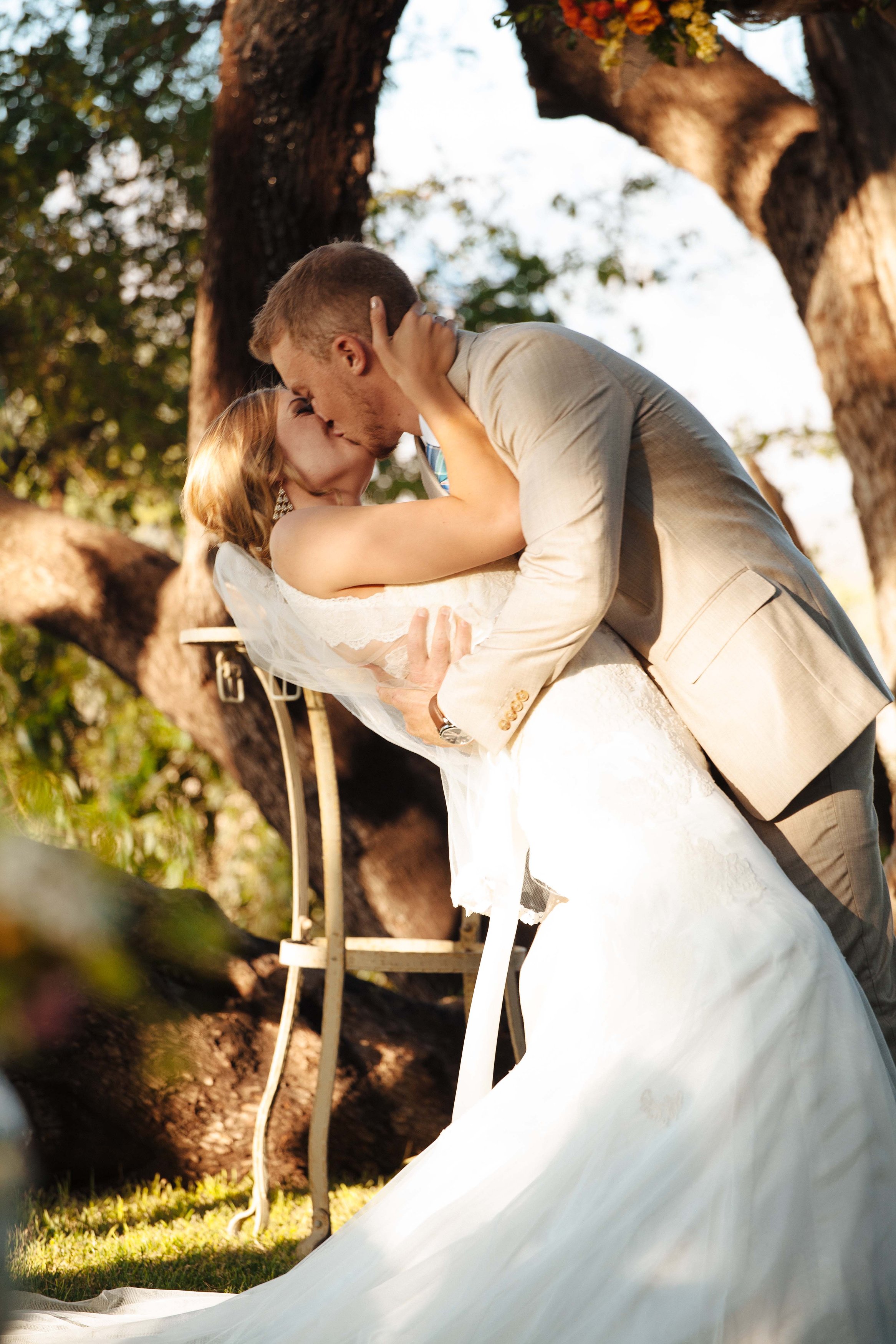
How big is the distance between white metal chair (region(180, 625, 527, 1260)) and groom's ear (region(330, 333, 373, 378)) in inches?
42.7

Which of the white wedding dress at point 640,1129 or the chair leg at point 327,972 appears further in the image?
the chair leg at point 327,972

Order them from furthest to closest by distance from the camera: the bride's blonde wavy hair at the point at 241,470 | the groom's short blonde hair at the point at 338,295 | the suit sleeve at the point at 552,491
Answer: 1. the bride's blonde wavy hair at the point at 241,470
2. the groom's short blonde hair at the point at 338,295
3. the suit sleeve at the point at 552,491

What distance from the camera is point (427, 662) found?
6.93 feet

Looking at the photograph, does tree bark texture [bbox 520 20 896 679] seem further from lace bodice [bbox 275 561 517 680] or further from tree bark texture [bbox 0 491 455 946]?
lace bodice [bbox 275 561 517 680]

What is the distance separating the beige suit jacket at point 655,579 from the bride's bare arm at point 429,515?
0.05m

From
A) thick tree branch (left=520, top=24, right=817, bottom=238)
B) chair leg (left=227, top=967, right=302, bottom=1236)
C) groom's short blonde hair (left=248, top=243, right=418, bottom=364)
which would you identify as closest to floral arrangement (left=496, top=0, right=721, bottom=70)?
groom's short blonde hair (left=248, top=243, right=418, bottom=364)

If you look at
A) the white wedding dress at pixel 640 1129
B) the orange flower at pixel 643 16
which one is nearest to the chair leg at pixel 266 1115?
the white wedding dress at pixel 640 1129

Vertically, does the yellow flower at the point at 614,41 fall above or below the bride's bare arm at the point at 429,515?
above

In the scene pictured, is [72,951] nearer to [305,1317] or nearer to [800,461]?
[305,1317]

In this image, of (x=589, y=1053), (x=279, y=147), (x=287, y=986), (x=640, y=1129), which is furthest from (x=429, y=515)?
Answer: (x=279, y=147)

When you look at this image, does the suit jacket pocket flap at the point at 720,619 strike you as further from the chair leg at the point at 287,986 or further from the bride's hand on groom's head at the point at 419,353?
the chair leg at the point at 287,986

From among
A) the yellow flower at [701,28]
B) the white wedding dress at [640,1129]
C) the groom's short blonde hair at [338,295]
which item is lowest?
the white wedding dress at [640,1129]

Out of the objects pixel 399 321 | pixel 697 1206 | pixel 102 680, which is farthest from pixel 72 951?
pixel 102 680

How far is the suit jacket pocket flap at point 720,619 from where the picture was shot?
190 cm
